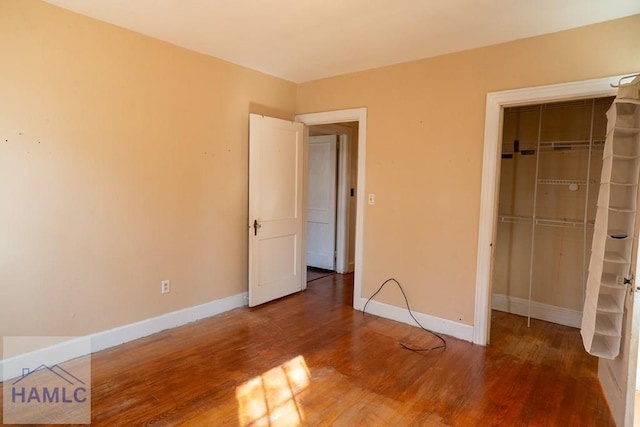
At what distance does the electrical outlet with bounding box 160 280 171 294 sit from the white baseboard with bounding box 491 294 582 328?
11.1ft

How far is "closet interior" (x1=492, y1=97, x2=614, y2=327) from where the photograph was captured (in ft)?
11.2

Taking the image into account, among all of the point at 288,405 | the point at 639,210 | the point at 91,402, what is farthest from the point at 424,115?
the point at 91,402

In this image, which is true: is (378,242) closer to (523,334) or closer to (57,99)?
(523,334)

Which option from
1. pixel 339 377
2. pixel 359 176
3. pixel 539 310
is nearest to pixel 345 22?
pixel 359 176

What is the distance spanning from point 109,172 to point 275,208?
5.55ft

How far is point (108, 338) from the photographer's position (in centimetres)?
290

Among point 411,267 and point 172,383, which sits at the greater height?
point 411,267

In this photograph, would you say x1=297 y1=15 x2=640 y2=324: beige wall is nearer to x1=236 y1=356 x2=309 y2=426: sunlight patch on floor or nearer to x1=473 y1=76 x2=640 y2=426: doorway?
x1=473 y1=76 x2=640 y2=426: doorway

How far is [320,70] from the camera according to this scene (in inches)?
151

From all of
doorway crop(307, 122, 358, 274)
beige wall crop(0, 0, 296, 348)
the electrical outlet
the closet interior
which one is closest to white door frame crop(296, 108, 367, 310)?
beige wall crop(0, 0, 296, 348)

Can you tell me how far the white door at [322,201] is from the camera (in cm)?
535

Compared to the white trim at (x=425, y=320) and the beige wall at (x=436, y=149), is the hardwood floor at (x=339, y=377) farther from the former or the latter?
the beige wall at (x=436, y=149)

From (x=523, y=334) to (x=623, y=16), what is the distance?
103 inches

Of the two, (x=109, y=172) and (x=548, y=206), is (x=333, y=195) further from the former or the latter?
(x=109, y=172)
